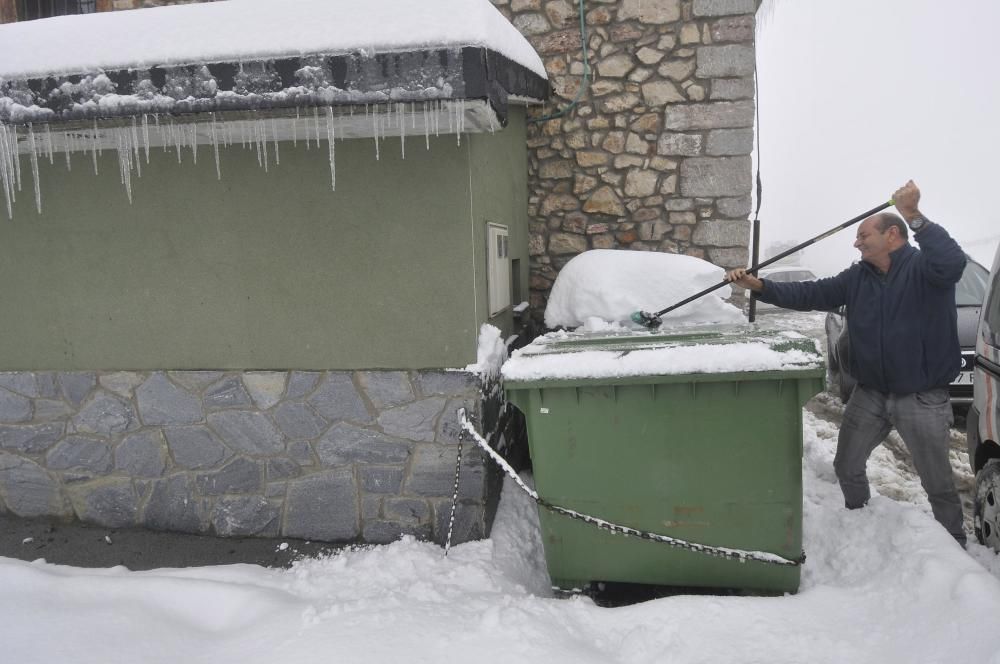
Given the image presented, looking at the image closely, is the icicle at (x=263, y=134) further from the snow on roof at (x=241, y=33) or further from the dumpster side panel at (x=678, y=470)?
the dumpster side panel at (x=678, y=470)

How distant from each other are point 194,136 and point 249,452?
1778 mm

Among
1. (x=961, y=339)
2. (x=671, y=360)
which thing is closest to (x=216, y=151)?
(x=671, y=360)

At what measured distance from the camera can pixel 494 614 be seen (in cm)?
249

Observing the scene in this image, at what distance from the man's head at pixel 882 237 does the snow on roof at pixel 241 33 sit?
79.1 inches

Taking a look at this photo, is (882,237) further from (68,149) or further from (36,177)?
(36,177)

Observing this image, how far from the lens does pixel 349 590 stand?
2.97 meters

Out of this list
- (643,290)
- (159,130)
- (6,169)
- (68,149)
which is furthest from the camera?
(643,290)

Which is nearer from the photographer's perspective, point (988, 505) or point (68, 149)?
point (988, 505)

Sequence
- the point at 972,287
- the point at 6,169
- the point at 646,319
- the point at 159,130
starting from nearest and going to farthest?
1. the point at 159,130
2. the point at 6,169
3. the point at 646,319
4. the point at 972,287

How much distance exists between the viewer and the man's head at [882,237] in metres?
3.12

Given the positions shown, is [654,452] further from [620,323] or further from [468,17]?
[468,17]

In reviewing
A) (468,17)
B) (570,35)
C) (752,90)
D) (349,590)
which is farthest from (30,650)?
(752,90)

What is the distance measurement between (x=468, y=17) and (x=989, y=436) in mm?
3193

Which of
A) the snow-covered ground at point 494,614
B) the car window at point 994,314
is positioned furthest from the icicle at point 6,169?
the car window at point 994,314
